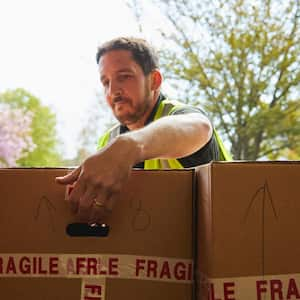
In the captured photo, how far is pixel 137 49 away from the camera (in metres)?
1.19

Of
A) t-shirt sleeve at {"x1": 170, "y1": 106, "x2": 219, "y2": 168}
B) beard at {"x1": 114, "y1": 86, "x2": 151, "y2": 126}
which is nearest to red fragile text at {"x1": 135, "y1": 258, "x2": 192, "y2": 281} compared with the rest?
t-shirt sleeve at {"x1": 170, "y1": 106, "x2": 219, "y2": 168}

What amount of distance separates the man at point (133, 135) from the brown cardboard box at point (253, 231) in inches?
5.0

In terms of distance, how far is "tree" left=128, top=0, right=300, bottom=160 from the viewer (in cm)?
181

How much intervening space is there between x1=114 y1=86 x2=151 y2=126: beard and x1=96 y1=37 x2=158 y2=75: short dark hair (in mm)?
66

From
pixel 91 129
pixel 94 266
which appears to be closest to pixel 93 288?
pixel 94 266

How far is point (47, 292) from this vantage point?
2.15ft

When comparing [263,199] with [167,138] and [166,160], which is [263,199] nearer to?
[167,138]

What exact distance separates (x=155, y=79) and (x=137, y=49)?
0.32 feet

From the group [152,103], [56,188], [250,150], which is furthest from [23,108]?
[56,188]

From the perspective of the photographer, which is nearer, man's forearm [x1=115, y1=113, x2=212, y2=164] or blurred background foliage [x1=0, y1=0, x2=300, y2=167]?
man's forearm [x1=115, y1=113, x2=212, y2=164]

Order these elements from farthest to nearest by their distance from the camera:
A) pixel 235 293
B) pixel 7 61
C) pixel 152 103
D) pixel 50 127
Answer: pixel 50 127 → pixel 7 61 → pixel 152 103 → pixel 235 293

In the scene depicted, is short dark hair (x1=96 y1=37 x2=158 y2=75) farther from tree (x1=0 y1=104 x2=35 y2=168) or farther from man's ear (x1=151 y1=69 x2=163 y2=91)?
tree (x1=0 y1=104 x2=35 y2=168)

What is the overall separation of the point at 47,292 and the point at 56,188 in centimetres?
15

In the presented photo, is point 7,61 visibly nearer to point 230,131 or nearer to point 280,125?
point 230,131
